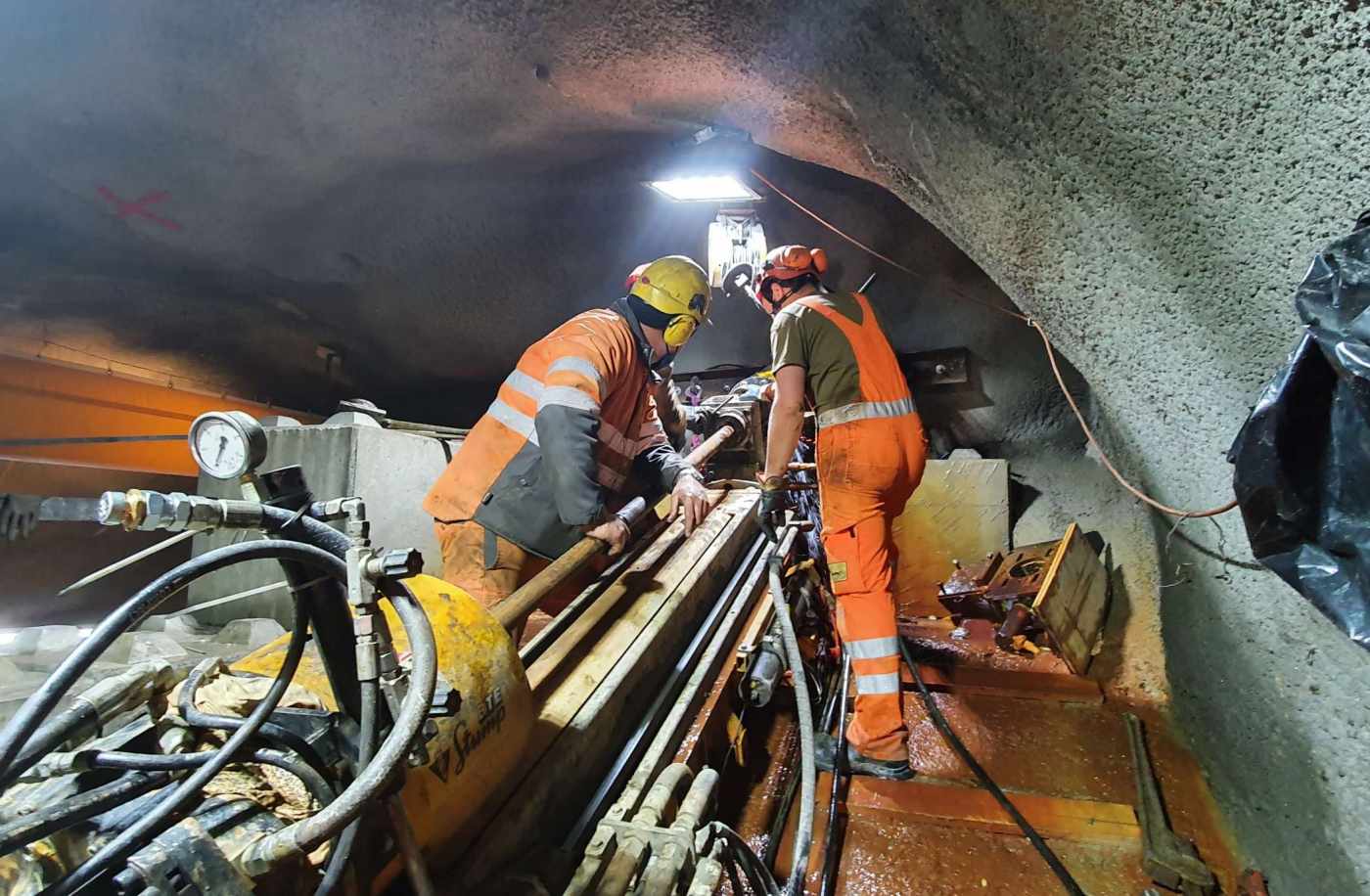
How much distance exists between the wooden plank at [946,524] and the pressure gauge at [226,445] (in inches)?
178

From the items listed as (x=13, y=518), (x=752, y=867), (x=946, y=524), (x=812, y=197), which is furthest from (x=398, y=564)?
(x=812, y=197)

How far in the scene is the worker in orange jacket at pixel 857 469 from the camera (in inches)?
96.4

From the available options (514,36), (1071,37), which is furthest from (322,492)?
(1071,37)

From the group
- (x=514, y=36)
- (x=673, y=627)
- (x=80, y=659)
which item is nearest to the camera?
(x=80, y=659)

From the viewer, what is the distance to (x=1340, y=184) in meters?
1.16

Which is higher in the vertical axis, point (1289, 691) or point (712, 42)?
point (712, 42)

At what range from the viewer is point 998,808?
2.12 meters

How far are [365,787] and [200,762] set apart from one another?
29cm

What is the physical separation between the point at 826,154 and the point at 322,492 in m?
3.53

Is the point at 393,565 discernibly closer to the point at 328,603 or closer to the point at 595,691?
the point at 328,603

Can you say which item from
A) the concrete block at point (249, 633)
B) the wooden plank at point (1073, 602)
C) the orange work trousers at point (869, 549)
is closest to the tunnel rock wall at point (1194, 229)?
the wooden plank at point (1073, 602)

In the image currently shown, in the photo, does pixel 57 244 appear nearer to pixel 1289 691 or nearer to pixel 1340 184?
pixel 1340 184

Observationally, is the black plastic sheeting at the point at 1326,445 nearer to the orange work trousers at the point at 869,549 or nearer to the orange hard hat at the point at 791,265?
the orange work trousers at the point at 869,549

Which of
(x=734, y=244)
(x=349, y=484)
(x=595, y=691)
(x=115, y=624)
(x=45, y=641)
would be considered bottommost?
(x=45, y=641)
